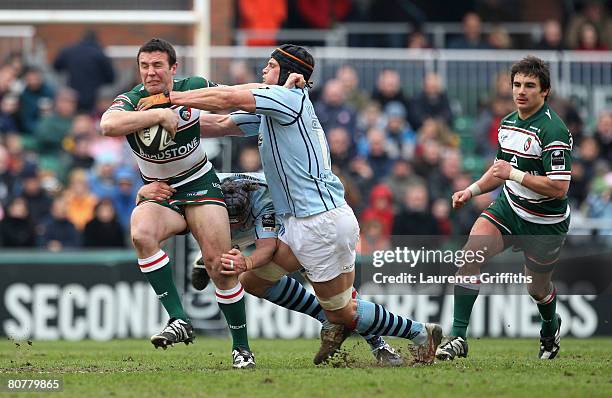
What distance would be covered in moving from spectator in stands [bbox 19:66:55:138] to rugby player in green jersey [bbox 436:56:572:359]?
10.6 m

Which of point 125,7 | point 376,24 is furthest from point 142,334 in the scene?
point 376,24

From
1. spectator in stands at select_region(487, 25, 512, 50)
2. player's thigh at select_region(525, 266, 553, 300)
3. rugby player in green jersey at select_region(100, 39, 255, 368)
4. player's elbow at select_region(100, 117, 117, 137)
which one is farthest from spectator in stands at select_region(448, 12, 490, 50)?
player's elbow at select_region(100, 117, 117, 137)

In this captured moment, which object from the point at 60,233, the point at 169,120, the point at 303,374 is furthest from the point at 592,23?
Result: the point at 303,374

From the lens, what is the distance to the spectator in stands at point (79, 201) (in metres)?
18.3

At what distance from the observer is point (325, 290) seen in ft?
33.3

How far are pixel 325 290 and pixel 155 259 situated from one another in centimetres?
140

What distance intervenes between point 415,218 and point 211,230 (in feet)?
25.3

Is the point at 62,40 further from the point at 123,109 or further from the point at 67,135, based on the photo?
the point at 123,109

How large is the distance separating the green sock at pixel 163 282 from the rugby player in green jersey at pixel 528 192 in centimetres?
236

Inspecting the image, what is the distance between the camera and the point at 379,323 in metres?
10.4

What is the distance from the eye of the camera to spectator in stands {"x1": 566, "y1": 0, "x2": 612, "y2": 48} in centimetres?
2189

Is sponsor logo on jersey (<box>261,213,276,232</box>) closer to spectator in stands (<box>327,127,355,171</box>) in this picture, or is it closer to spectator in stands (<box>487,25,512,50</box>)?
spectator in stands (<box>327,127,355,171</box>)

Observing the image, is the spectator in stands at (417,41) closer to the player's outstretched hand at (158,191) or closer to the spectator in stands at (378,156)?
the spectator in stands at (378,156)

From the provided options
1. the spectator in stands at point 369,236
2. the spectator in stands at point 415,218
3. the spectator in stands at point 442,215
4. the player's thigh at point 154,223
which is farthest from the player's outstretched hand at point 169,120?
the spectator in stands at point 442,215
